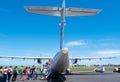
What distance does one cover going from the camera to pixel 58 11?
60.1ft

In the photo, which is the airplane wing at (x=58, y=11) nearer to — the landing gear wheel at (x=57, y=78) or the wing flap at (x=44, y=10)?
the wing flap at (x=44, y=10)

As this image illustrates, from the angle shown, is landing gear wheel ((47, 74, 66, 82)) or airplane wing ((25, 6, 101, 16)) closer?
landing gear wheel ((47, 74, 66, 82))

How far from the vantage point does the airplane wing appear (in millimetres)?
17672

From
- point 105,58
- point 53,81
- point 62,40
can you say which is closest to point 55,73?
point 53,81

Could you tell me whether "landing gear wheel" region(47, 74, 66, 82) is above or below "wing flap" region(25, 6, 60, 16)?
below

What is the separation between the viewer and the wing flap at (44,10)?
1769 centimetres

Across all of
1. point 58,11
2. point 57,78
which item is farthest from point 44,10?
point 57,78

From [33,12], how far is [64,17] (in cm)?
210

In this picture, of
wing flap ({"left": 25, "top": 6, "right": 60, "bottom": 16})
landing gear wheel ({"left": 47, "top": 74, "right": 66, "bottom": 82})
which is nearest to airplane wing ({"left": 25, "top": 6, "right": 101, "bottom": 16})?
wing flap ({"left": 25, "top": 6, "right": 60, "bottom": 16})

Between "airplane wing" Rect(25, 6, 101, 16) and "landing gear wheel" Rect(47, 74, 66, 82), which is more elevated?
"airplane wing" Rect(25, 6, 101, 16)

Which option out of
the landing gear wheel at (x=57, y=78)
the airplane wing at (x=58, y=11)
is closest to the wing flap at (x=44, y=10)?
the airplane wing at (x=58, y=11)

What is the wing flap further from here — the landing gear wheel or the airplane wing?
the landing gear wheel

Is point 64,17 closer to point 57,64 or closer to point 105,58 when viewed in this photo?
point 57,64

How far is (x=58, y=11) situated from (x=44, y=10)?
90 centimetres
